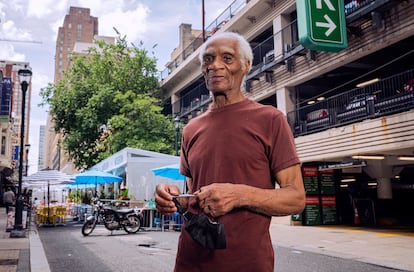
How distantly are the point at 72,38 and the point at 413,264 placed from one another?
147 metres

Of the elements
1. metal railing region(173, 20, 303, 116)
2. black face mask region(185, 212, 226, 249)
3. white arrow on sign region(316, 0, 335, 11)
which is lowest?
black face mask region(185, 212, 226, 249)

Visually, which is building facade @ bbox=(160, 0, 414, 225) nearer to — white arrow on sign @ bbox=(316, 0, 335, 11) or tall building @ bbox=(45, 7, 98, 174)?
white arrow on sign @ bbox=(316, 0, 335, 11)

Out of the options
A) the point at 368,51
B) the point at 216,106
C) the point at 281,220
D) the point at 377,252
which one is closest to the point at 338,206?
the point at 281,220

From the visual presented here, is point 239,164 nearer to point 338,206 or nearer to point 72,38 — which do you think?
point 338,206

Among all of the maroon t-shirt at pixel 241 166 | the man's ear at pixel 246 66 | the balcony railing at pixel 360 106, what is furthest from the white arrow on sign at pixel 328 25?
the maroon t-shirt at pixel 241 166

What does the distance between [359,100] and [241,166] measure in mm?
13653

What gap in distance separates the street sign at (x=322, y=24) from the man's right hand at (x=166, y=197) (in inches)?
438

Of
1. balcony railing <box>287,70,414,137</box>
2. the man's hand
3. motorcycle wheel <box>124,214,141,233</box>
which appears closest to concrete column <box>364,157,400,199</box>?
balcony railing <box>287,70,414,137</box>

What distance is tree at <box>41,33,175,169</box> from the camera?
2803cm

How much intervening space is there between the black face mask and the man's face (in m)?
0.62

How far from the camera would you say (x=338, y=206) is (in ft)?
61.6

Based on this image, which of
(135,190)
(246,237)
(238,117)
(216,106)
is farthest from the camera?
(135,190)

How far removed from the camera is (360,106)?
14.2m

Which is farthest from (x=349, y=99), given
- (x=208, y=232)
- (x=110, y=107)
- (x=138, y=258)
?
(x=110, y=107)
